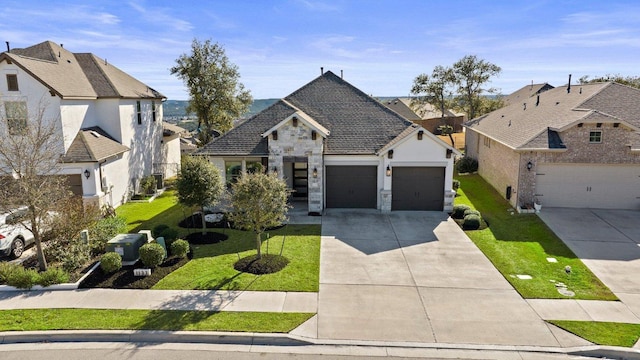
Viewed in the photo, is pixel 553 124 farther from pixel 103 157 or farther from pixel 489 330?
pixel 103 157

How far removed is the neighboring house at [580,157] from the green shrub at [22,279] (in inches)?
811

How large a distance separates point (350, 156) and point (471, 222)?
22.0ft

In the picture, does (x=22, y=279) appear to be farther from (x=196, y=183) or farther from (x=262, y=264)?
(x=262, y=264)

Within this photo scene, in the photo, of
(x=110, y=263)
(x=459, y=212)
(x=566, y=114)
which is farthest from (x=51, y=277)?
(x=566, y=114)

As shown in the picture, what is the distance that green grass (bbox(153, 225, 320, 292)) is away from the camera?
13.2 meters

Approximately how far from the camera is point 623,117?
72.4 feet

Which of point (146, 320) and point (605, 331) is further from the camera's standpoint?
point (146, 320)

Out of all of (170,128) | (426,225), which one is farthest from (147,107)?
(426,225)

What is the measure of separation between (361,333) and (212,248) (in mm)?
8115

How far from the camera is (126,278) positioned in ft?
45.0

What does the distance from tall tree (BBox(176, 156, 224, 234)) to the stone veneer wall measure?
4.11m

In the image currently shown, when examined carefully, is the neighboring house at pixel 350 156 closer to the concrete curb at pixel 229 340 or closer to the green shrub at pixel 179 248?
the green shrub at pixel 179 248

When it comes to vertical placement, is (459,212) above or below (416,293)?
above

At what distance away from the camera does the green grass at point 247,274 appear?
1323cm
